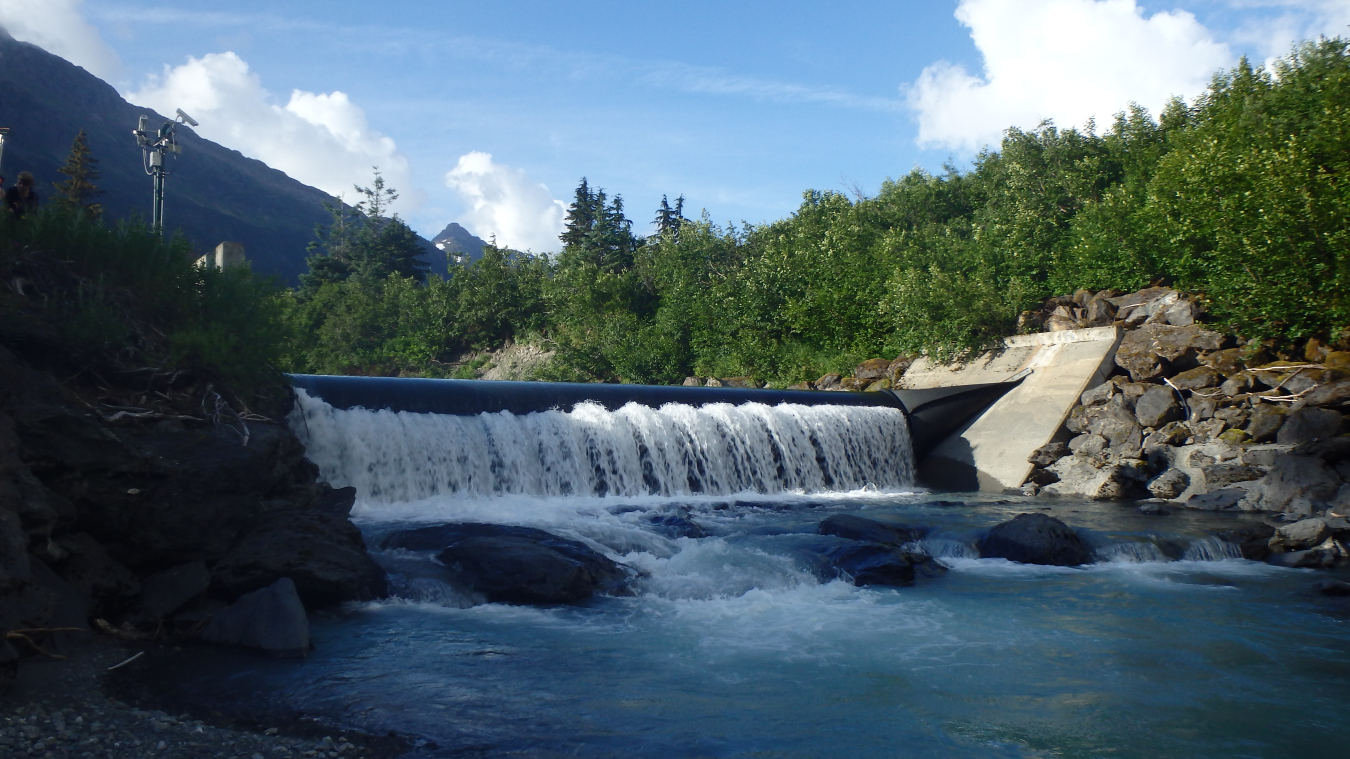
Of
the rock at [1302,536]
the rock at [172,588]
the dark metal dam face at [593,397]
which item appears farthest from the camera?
the dark metal dam face at [593,397]

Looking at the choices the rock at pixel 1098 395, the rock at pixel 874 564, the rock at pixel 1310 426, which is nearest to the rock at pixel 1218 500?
the rock at pixel 1310 426

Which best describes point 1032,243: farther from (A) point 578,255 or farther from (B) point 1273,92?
(A) point 578,255

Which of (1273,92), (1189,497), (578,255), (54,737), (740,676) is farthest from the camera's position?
(578,255)

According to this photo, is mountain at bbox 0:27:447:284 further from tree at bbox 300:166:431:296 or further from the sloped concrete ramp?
the sloped concrete ramp

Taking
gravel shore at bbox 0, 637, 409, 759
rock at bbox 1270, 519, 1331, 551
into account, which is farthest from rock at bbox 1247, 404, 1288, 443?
gravel shore at bbox 0, 637, 409, 759

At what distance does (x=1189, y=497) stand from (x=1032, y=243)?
11397 mm

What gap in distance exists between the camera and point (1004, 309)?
2014 centimetres

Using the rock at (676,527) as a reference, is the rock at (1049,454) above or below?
above

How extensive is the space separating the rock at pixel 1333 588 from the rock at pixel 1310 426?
5789 mm

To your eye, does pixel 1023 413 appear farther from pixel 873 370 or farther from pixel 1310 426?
pixel 873 370

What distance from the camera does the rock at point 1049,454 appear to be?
1608cm

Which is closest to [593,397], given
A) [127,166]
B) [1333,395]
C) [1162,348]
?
[1162,348]

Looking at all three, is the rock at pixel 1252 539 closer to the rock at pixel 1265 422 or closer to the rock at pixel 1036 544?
the rock at pixel 1036 544

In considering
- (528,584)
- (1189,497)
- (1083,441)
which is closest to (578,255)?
(1083,441)
